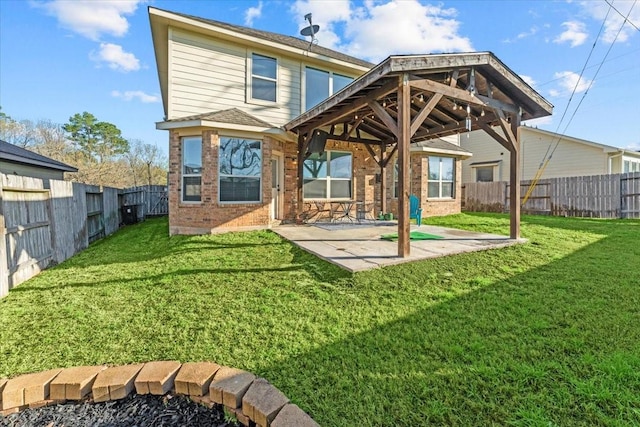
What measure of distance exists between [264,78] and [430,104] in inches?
227

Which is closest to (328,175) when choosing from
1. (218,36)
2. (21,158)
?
(218,36)

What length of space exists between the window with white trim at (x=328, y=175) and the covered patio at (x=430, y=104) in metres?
0.80

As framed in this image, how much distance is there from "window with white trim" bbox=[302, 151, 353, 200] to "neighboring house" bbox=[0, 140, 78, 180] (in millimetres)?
9087

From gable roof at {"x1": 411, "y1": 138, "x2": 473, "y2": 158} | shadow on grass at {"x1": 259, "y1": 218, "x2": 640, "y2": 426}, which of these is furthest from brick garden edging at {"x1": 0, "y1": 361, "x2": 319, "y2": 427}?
gable roof at {"x1": 411, "y1": 138, "x2": 473, "y2": 158}

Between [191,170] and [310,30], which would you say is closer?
[191,170]

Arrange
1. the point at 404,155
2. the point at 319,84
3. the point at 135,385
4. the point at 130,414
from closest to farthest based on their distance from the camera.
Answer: the point at 130,414
the point at 135,385
the point at 404,155
the point at 319,84

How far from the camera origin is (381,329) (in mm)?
3293

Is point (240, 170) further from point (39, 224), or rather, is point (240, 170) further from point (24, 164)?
point (24, 164)

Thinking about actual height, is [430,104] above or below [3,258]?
above

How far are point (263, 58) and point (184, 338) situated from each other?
28.3 feet

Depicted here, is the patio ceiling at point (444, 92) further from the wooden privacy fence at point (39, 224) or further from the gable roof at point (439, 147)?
the wooden privacy fence at point (39, 224)

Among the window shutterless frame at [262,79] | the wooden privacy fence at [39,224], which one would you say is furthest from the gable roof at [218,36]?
the wooden privacy fence at [39,224]

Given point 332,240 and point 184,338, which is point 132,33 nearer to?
point 332,240

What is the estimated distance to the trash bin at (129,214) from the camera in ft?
42.2
